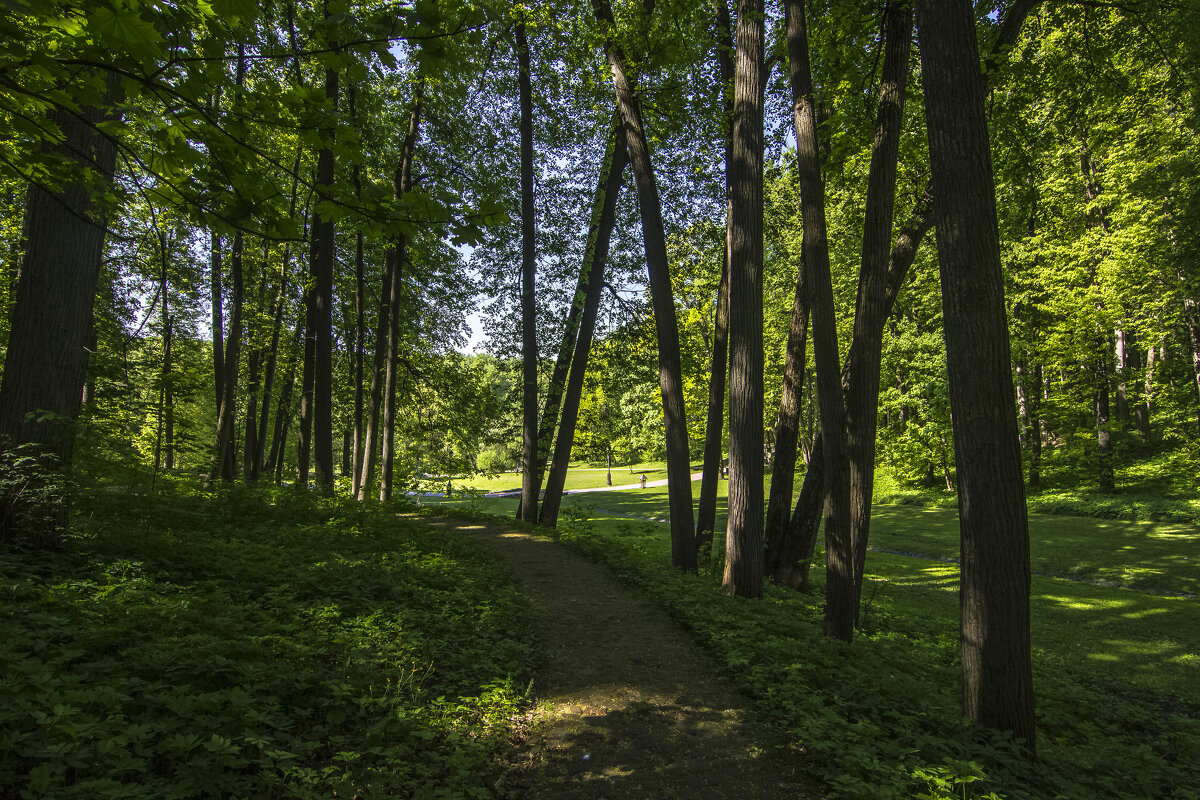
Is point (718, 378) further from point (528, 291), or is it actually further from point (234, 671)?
point (234, 671)

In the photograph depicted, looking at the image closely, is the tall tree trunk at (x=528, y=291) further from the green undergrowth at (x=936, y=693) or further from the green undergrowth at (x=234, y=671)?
the green undergrowth at (x=234, y=671)

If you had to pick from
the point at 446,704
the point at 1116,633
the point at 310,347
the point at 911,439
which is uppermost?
the point at 310,347

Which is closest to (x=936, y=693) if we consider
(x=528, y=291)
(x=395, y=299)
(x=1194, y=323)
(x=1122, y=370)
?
(x=528, y=291)

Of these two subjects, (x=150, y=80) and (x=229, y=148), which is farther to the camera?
(x=229, y=148)

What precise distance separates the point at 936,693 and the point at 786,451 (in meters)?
4.75

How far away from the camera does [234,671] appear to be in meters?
3.14

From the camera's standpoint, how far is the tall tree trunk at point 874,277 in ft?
19.4

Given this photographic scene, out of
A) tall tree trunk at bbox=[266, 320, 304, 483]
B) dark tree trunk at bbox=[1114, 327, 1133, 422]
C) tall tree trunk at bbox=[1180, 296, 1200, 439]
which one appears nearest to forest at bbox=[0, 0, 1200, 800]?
tall tree trunk at bbox=[1180, 296, 1200, 439]

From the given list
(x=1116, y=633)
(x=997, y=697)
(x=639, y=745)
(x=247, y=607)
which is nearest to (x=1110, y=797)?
(x=997, y=697)

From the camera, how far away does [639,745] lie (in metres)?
3.48

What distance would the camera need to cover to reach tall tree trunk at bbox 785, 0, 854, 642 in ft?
18.6

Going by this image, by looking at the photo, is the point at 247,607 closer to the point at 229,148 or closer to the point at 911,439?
the point at 229,148

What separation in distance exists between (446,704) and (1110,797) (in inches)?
172

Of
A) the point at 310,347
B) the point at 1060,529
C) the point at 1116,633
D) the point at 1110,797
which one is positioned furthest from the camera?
the point at 1060,529
